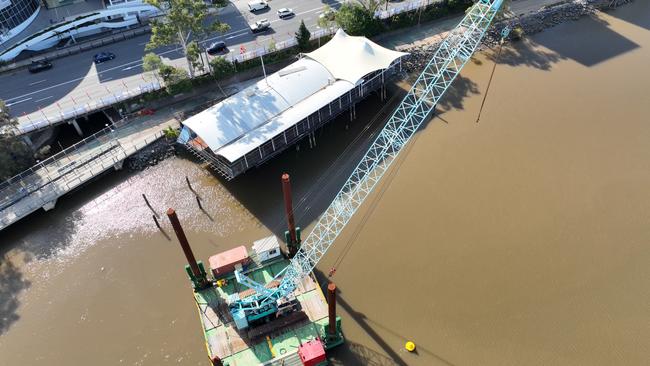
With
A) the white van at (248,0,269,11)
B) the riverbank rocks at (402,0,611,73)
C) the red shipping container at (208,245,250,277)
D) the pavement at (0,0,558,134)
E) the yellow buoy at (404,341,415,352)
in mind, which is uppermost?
the white van at (248,0,269,11)

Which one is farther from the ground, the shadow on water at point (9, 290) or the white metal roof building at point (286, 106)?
the white metal roof building at point (286, 106)

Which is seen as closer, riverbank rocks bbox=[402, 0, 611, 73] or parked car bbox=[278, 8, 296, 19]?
riverbank rocks bbox=[402, 0, 611, 73]

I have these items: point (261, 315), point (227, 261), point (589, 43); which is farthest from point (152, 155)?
point (589, 43)

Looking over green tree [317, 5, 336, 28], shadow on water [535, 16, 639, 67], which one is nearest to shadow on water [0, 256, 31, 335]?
green tree [317, 5, 336, 28]

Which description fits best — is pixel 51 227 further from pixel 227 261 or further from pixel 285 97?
pixel 285 97

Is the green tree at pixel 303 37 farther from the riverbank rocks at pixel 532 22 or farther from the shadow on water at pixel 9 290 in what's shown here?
the shadow on water at pixel 9 290

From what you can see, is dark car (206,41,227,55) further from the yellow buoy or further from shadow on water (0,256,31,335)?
the yellow buoy

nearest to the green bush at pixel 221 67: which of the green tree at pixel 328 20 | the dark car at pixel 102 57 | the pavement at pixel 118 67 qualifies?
the pavement at pixel 118 67
